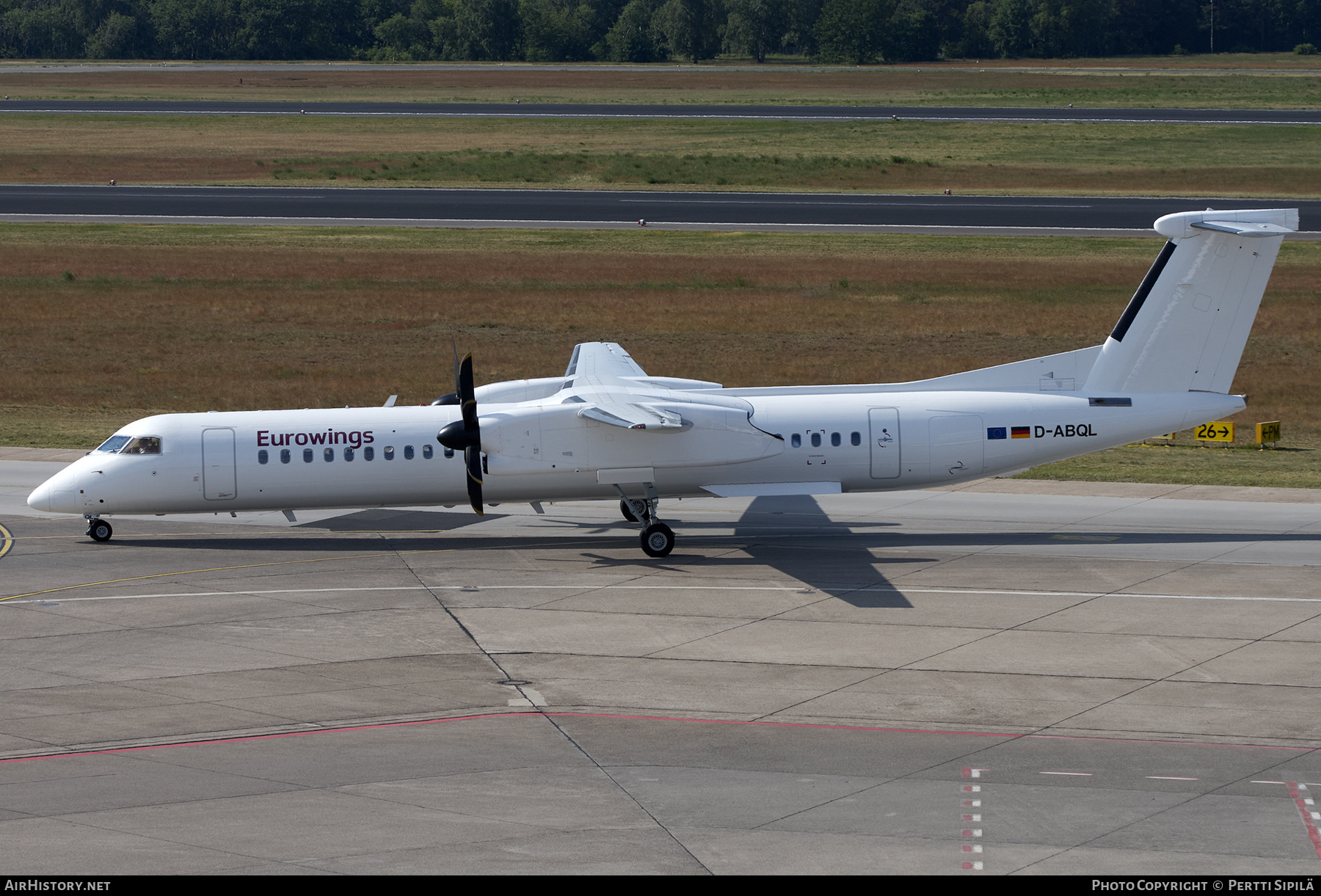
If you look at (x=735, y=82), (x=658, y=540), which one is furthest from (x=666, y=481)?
(x=735, y=82)

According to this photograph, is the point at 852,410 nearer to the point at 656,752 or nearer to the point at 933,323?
the point at 656,752

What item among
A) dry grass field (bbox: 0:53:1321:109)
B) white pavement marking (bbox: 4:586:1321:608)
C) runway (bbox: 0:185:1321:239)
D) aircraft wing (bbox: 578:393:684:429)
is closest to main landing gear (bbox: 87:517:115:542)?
white pavement marking (bbox: 4:586:1321:608)

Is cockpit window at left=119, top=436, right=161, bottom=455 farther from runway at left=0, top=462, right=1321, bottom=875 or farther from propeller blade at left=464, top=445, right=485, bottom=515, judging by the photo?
propeller blade at left=464, top=445, right=485, bottom=515

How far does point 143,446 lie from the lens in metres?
30.0

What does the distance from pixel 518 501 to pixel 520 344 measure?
2577cm

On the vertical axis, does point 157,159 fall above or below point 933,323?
above

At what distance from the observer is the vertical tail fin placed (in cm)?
2972

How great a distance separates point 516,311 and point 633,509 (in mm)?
31051

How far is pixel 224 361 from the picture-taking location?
175 ft

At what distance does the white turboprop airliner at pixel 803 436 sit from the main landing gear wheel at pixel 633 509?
67mm

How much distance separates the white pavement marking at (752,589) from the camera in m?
25.4

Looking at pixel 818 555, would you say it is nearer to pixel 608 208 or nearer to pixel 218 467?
pixel 218 467

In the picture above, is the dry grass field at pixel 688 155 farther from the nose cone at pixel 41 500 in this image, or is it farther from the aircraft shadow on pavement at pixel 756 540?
the nose cone at pixel 41 500

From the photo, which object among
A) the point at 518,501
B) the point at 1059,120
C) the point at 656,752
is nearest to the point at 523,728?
the point at 656,752
